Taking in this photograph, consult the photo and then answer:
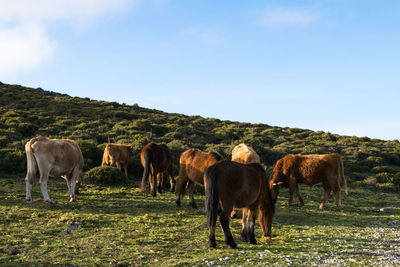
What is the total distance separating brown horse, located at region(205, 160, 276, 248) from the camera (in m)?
6.64

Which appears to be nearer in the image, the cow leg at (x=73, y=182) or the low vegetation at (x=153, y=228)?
the low vegetation at (x=153, y=228)

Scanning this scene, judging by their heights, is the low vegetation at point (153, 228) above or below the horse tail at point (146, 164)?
below

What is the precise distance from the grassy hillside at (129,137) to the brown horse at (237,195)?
11733mm

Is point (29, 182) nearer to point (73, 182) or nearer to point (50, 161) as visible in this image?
point (50, 161)

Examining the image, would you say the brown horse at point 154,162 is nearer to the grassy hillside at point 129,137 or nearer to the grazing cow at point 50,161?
the grazing cow at point 50,161

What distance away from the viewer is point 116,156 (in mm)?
17000

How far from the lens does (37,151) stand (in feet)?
34.0

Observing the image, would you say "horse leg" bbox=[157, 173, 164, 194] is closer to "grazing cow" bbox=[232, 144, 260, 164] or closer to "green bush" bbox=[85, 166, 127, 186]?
"green bush" bbox=[85, 166, 127, 186]

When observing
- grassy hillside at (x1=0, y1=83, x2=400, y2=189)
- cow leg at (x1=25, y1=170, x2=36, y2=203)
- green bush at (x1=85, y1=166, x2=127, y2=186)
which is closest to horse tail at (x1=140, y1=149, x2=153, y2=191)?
green bush at (x1=85, y1=166, x2=127, y2=186)

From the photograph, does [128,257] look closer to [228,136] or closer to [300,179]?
[300,179]

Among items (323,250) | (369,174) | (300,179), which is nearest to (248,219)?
(323,250)

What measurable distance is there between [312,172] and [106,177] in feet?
29.6

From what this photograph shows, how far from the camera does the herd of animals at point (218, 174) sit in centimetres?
674

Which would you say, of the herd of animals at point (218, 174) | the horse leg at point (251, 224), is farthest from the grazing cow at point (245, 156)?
the horse leg at point (251, 224)
